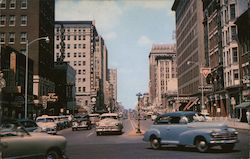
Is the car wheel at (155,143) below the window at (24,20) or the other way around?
below

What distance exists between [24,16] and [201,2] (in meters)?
41.6

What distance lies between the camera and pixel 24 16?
79750 mm

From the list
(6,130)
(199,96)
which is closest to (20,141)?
(6,130)

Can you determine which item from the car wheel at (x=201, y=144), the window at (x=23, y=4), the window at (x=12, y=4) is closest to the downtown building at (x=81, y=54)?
the window at (x=12, y=4)

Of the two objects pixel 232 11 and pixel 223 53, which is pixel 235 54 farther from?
pixel 232 11

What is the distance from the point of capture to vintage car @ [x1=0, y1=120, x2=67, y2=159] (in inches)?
473

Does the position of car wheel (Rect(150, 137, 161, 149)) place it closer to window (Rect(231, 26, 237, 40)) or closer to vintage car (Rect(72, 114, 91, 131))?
vintage car (Rect(72, 114, 91, 131))

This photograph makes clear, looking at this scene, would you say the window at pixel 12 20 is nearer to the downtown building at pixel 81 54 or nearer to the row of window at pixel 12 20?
the row of window at pixel 12 20

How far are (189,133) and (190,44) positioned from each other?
94131 millimetres

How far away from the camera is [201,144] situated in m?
18.4

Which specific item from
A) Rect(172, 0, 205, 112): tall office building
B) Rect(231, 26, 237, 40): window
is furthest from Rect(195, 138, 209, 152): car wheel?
Rect(172, 0, 205, 112): tall office building

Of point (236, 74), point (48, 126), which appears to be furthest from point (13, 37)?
point (48, 126)

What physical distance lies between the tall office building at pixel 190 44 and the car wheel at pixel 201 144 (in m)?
61.0

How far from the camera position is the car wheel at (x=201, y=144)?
59.7 feet
